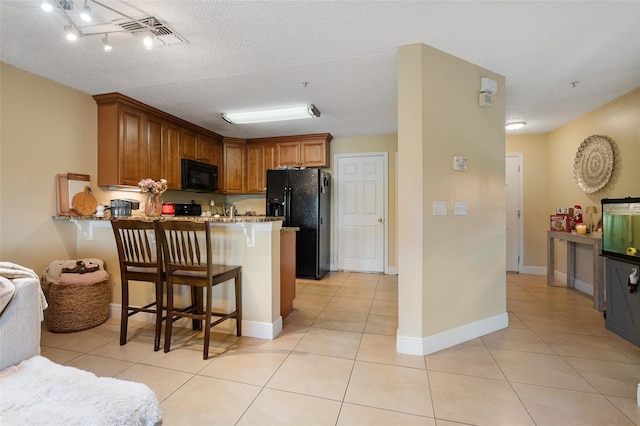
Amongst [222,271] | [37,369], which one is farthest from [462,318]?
[37,369]

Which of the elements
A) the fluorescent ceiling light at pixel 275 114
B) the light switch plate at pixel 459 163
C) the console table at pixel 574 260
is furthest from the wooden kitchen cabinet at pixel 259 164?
the console table at pixel 574 260

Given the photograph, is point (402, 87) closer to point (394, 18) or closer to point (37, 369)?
point (394, 18)

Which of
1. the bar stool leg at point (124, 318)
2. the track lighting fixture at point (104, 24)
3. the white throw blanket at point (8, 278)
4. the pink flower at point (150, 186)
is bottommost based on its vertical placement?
the bar stool leg at point (124, 318)

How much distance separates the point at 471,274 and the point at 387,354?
99 cm

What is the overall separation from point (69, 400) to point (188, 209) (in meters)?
3.76

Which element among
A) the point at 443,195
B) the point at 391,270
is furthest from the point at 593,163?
the point at 391,270

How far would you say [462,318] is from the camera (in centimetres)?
233

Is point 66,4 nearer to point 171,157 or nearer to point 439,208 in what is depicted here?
point 171,157

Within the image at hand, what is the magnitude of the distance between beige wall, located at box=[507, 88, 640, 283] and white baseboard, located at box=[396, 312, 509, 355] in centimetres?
209

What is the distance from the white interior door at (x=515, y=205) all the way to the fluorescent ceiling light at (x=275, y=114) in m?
3.44

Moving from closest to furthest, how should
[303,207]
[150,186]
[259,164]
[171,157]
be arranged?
[150,186], [171,157], [303,207], [259,164]

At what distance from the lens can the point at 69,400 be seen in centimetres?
87

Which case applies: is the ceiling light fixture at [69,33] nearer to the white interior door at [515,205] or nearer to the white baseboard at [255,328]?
the white baseboard at [255,328]

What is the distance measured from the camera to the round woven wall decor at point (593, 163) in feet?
10.4
